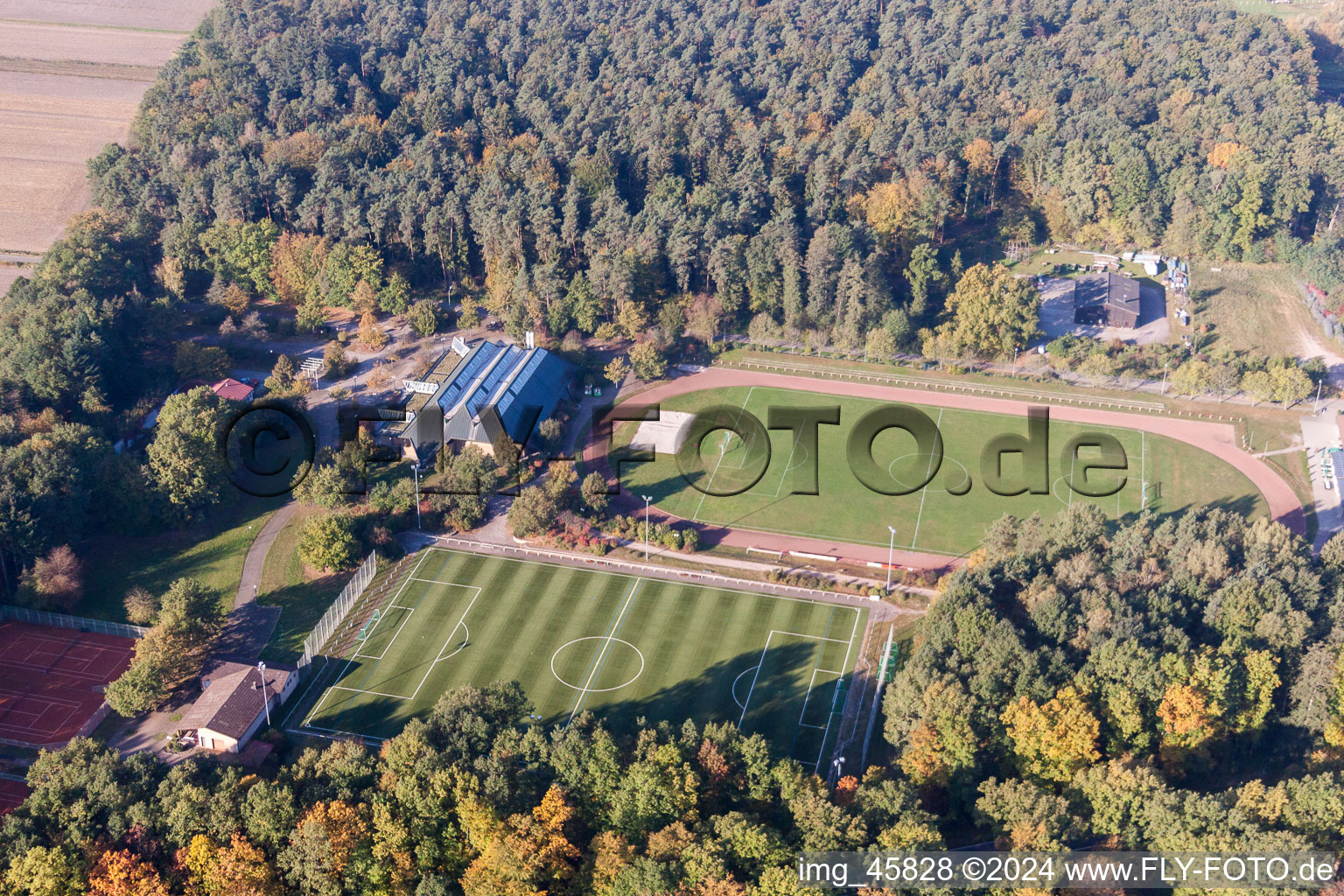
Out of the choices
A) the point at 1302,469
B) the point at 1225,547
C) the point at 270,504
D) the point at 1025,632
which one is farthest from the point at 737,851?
the point at 1302,469

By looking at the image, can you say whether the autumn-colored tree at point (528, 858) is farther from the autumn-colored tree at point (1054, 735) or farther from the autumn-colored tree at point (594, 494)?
the autumn-colored tree at point (594, 494)

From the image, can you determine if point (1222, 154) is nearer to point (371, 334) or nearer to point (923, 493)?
point (923, 493)

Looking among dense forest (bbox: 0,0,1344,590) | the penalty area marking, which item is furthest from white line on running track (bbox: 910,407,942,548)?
the penalty area marking

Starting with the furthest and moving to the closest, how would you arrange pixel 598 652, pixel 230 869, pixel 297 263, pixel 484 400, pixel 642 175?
pixel 642 175 < pixel 297 263 < pixel 484 400 < pixel 598 652 < pixel 230 869

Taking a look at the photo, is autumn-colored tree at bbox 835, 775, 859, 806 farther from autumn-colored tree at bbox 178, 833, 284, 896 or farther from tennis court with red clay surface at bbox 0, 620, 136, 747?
tennis court with red clay surface at bbox 0, 620, 136, 747

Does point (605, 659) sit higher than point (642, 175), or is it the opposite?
point (642, 175)

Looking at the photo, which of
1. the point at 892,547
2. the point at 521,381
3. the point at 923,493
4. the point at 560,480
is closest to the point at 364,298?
the point at 521,381

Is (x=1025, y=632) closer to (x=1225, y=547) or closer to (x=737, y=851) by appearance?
(x=1225, y=547)
